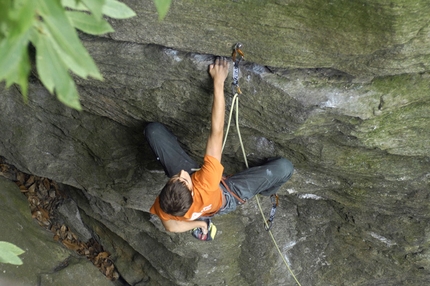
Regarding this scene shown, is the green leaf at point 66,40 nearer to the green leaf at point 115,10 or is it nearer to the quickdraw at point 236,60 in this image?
the green leaf at point 115,10

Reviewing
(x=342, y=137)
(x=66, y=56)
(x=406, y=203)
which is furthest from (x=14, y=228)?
(x=66, y=56)

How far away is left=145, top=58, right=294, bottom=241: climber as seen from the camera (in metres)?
3.49

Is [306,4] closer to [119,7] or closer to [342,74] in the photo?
[342,74]

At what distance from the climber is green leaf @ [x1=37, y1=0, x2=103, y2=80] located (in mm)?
2076

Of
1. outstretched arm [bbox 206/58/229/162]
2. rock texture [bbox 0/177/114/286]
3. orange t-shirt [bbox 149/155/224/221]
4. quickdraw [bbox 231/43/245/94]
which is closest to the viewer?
quickdraw [bbox 231/43/245/94]

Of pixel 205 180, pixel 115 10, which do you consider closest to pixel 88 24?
pixel 115 10

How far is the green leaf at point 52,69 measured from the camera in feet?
4.58

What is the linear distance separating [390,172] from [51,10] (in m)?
3.53

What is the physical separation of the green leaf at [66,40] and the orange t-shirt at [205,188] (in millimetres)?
2177

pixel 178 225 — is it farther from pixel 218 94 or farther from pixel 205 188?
pixel 218 94

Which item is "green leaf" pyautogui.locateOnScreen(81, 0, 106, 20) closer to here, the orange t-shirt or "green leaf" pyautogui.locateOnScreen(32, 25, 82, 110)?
"green leaf" pyautogui.locateOnScreen(32, 25, 82, 110)

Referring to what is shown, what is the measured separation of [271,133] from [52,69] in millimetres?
2684

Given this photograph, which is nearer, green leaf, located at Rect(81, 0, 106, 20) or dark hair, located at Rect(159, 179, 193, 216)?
green leaf, located at Rect(81, 0, 106, 20)

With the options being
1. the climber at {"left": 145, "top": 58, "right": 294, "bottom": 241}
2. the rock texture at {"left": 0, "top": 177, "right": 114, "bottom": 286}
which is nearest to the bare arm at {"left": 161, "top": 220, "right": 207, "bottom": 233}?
the climber at {"left": 145, "top": 58, "right": 294, "bottom": 241}
